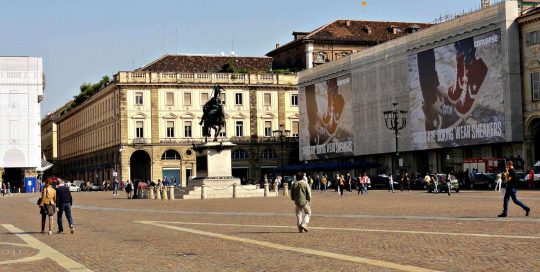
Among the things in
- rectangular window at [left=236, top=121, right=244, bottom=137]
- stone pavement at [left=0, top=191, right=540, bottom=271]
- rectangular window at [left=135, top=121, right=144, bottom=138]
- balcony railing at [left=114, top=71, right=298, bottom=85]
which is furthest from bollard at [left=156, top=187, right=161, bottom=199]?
rectangular window at [left=236, top=121, right=244, bottom=137]

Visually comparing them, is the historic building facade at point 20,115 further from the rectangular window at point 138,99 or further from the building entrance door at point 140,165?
the rectangular window at point 138,99

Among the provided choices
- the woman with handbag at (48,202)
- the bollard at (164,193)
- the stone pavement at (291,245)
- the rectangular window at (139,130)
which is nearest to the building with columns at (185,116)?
the rectangular window at (139,130)

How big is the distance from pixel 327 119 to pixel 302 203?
7750 cm

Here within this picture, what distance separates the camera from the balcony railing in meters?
115

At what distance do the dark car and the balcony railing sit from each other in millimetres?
51952

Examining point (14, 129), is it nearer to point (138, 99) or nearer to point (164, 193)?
point (138, 99)

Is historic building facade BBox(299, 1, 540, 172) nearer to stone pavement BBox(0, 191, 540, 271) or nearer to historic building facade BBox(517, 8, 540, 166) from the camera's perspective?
historic building facade BBox(517, 8, 540, 166)

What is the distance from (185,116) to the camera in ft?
384

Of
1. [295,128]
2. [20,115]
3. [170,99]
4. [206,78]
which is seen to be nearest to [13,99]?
[20,115]

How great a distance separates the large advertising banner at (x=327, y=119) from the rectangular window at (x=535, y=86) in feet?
92.7

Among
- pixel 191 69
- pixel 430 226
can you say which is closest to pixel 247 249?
pixel 430 226

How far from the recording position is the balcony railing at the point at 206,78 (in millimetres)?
114562

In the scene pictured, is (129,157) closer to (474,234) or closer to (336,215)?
(336,215)

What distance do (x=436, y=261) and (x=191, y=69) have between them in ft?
354
